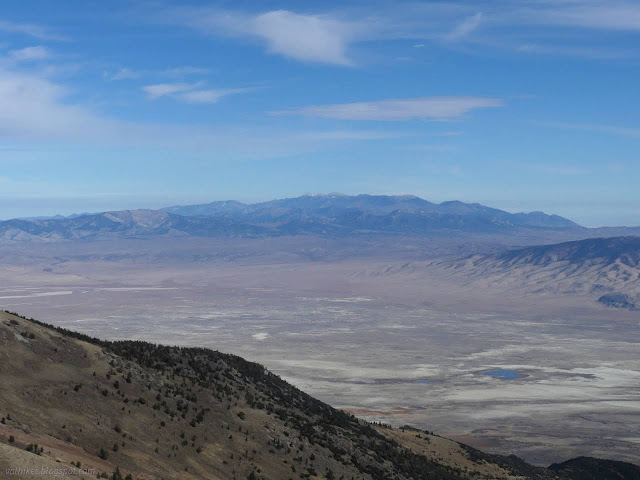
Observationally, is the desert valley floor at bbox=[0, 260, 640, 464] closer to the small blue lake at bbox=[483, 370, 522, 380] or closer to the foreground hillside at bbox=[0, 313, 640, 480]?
the small blue lake at bbox=[483, 370, 522, 380]

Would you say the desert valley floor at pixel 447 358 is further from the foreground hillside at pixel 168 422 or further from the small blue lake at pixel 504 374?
the foreground hillside at pixel 168 422

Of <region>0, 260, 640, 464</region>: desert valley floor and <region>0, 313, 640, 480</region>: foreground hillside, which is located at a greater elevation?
<region>0, 313, 640, 480</region>: foreground hillside

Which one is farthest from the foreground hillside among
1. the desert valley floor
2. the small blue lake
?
the small blue lake

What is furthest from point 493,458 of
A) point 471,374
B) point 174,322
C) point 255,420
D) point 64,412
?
point 174,322

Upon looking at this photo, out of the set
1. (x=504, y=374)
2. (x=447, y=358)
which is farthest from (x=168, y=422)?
(x=447, y=358)

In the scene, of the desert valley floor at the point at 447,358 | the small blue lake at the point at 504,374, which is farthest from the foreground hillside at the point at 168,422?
the small blue lake at the point at 504,374

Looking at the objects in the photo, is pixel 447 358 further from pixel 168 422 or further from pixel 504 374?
pixel 168 422
